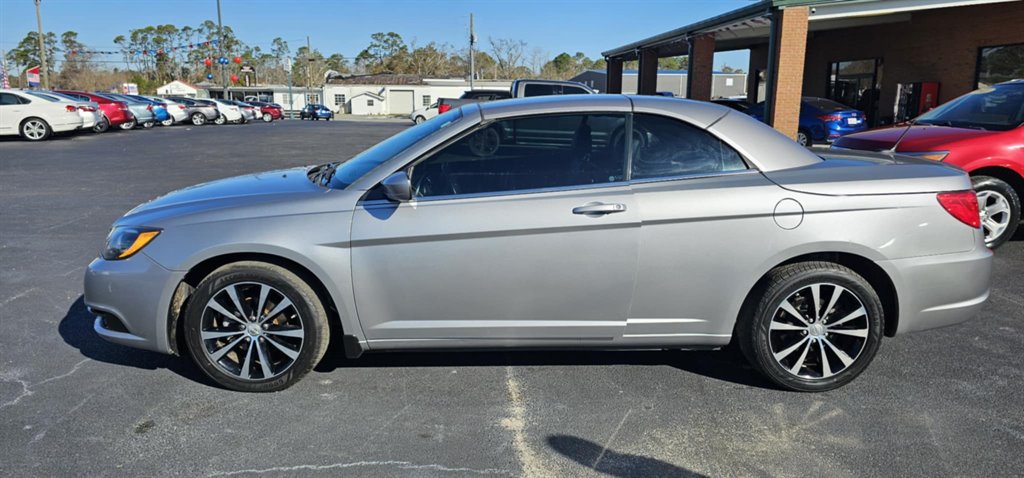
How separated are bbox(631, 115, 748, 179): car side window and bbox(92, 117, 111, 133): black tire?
2479 cm

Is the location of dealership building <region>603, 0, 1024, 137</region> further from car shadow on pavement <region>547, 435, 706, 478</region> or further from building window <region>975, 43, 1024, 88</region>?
car shadow on pavement <region>547, 435, 706, 478</region>

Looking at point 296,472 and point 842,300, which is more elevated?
point 842,300

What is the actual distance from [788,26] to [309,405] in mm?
14237

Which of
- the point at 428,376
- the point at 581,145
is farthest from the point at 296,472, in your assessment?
the point at 581,145

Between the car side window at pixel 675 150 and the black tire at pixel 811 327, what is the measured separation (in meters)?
0.67

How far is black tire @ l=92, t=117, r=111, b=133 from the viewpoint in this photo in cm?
2394

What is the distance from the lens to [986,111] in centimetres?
749

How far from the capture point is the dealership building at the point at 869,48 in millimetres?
15008

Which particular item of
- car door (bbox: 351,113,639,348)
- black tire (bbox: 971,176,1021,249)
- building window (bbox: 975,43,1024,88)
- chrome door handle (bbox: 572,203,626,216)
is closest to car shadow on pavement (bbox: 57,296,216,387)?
car door (bbox: 351,113,639,348)

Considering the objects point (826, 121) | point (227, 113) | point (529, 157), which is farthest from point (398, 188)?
point (227, 113)

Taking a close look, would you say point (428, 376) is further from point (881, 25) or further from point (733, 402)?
point (881, 25)

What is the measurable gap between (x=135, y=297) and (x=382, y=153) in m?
1.54

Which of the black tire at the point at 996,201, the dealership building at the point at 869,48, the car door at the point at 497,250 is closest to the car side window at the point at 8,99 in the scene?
the dealership building at the point at 869,48

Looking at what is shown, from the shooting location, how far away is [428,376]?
4.06 metres
